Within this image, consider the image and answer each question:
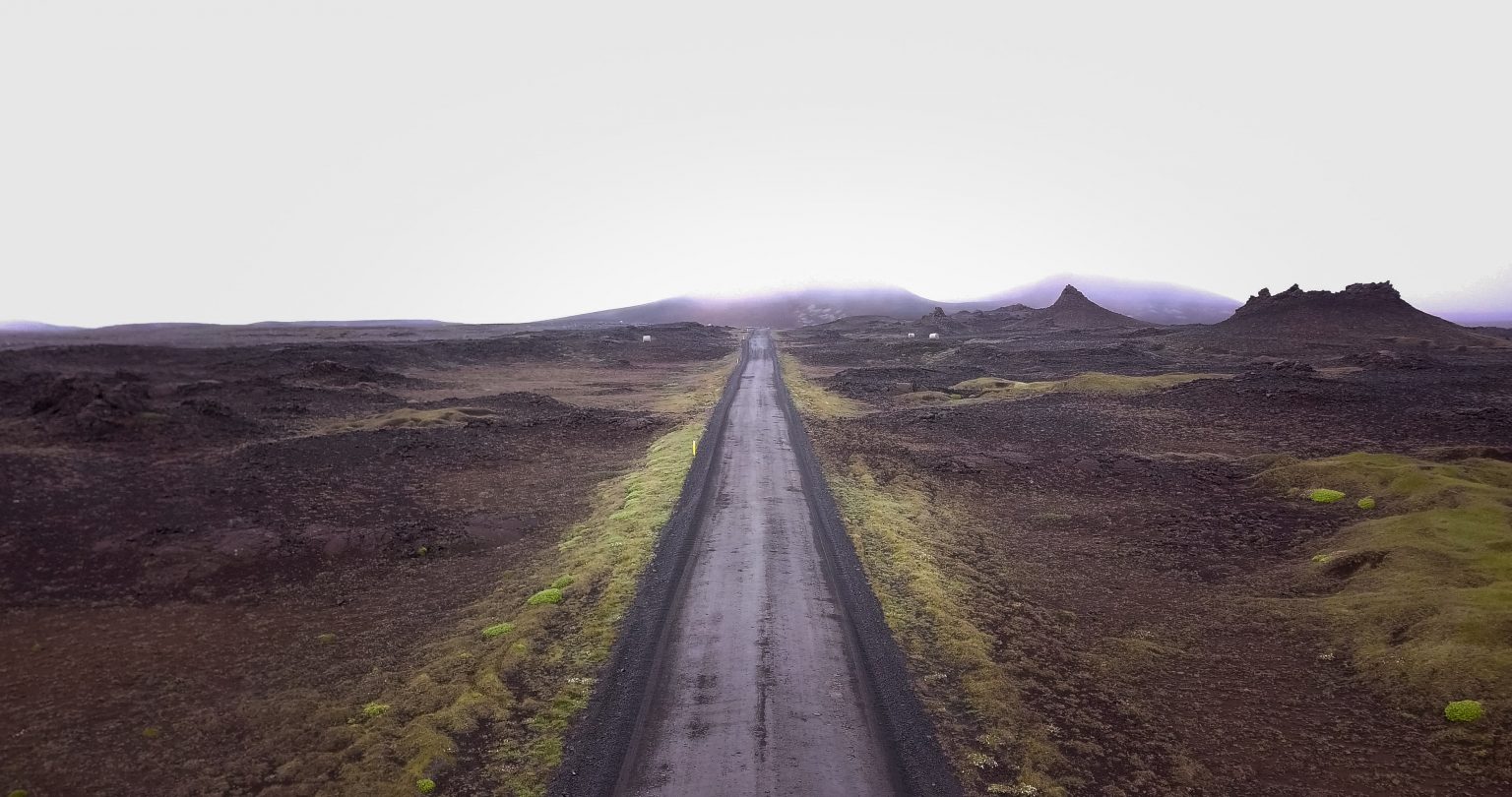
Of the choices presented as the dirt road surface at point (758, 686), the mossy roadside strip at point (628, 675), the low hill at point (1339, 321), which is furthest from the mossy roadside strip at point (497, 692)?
the low hill at point (1339, 321)

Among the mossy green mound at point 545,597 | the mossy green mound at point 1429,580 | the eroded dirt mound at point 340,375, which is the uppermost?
the eroded dirt mound at point 340,375

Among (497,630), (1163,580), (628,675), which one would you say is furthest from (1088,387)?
(497,630)

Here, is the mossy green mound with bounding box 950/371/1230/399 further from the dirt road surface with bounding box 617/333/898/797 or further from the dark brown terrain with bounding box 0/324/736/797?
the dirt road surface with bounding box 617/333/898/797

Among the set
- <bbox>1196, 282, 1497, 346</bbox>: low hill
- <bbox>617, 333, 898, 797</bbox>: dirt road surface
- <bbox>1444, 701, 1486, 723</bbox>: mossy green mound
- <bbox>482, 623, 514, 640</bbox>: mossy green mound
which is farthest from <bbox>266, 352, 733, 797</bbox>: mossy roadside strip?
<bbox>1196, 282, 1497, 346</bbox>: low hill

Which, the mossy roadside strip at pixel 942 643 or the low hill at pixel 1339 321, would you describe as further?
the low hill at pixel 1339 321

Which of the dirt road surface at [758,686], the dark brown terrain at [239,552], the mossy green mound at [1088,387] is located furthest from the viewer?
the mossy green mound at [1088,387]

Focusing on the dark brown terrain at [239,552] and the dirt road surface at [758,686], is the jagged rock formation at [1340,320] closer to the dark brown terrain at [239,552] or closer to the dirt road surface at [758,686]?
the dark brown terrain at [239,552]

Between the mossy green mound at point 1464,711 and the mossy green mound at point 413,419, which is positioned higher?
the mossy green mound at point 413,419

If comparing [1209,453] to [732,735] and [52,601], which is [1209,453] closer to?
[732,735]
